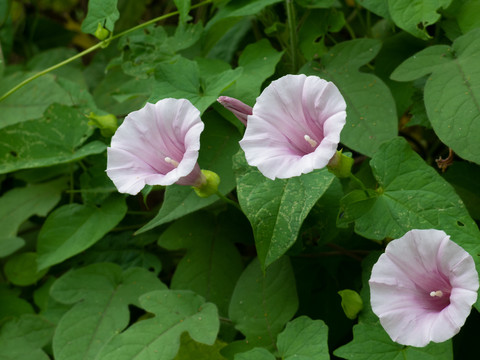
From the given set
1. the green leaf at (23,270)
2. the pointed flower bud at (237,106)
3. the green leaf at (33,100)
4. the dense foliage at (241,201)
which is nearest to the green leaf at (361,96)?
the dense foliage at (241,201)

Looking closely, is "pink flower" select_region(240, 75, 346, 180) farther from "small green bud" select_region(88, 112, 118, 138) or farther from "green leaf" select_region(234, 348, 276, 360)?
"small green bud" select_region(88, 112, 118, 138)

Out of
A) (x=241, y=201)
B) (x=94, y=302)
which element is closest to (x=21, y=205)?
(x=94, y=302)

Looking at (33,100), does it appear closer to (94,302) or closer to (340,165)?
(94,302)

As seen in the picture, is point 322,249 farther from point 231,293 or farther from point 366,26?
point 366,26

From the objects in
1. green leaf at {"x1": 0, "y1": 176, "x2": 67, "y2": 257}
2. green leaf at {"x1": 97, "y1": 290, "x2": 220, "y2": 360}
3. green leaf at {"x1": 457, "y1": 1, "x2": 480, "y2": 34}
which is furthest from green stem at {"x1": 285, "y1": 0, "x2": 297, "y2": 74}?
green leaf at {"x1": 0, "y1": 176, "x2": 67, "y2": 257}

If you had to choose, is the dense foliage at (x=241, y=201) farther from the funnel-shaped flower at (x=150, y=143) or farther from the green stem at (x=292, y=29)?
the funnel-shaped flower at (x=150, y=143)

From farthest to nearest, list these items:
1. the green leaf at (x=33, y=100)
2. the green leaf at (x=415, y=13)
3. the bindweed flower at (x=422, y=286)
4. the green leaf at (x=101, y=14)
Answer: the green leaf at (x=33, y=100) → the green leaf at (x=101, y=14) → the green leaf at (x=415, y=13) → the bindweed flower at (x=422, y=286)
